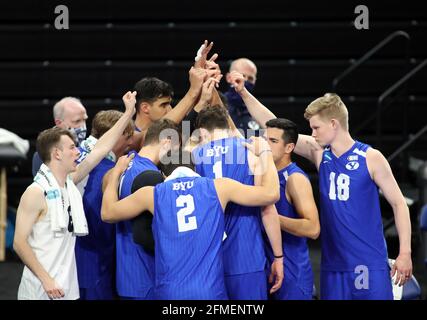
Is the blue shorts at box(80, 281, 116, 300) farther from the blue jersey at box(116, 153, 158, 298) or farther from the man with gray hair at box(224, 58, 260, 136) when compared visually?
the man with gray hair at box(224, 58, 260, 136)

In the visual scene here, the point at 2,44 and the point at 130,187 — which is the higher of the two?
the point at 2,44

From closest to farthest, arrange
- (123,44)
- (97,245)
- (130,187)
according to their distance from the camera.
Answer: (130,187) → (97,245) → (123,44)

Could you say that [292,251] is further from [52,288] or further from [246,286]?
[52,288]

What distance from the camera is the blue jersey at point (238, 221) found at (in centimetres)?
495

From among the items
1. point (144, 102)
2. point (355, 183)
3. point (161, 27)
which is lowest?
point (355, 183)

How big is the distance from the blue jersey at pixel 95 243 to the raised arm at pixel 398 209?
167 cm

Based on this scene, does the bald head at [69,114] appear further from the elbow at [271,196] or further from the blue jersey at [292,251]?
the elbow at [271,196]

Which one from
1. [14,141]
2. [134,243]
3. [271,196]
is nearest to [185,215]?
[271,196]

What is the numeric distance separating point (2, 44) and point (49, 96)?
76 centimetres

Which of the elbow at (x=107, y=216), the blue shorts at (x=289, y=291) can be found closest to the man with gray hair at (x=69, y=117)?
the elbow at (x=107, y=216)

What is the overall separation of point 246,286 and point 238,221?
37 centimetres

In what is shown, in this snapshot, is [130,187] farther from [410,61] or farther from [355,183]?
[410,61]

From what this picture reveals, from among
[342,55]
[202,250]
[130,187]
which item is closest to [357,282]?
[202,250]
